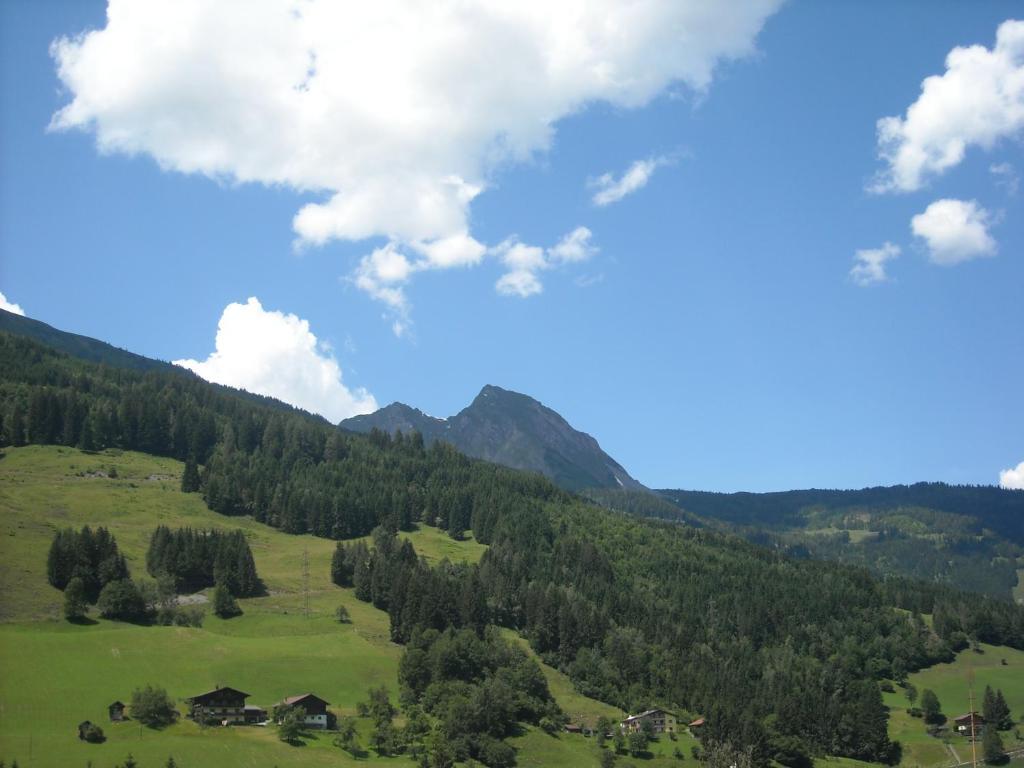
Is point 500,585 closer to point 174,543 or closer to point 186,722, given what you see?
point 174,543

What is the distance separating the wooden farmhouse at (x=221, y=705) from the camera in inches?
4601

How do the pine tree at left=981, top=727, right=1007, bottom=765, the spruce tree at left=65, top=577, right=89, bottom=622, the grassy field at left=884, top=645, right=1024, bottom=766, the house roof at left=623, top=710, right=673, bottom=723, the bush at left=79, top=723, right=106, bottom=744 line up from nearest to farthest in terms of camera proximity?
the bush at left=79, top=723, right=106, bottom=744, the spruce tree at left=65, top=577, right=89, bottom=622, the house roof at left=623, top=710, right=673, bottom=723, the pine tree at left=981, top=727, right=1007, bottom=765, the grassy field at left=884, top=645, right=1024, bottom=766

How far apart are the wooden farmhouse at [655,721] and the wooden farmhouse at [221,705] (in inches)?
2125

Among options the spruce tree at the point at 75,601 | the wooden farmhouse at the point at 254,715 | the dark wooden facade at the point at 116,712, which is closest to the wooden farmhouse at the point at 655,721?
the wooden farmhouse at the point at 254,715

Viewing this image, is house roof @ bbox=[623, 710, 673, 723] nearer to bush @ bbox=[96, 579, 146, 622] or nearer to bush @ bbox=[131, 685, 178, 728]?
bush @ bbox=[131, 685, 178, 728]

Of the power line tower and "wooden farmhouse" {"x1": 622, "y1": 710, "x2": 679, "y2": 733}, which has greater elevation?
the power line tower

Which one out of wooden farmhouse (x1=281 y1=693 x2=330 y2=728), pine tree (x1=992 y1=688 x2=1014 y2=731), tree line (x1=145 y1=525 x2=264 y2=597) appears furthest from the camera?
tree line (x1=145 y1=525 x2=264 y2=597)

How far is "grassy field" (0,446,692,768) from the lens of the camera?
10369 centimetres

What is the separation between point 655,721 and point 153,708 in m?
73.2

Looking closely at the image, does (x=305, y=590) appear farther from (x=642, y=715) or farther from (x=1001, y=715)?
(x=1001, y=715)

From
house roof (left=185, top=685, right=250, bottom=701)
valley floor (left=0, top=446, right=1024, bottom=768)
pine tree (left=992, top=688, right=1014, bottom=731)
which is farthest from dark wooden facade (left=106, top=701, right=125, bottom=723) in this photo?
pine tree (left=992, top=688, right=1014, bottom=731)

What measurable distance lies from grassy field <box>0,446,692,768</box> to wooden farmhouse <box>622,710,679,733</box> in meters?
4.81

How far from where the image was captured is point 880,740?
515 ft

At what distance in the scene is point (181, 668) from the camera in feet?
428
